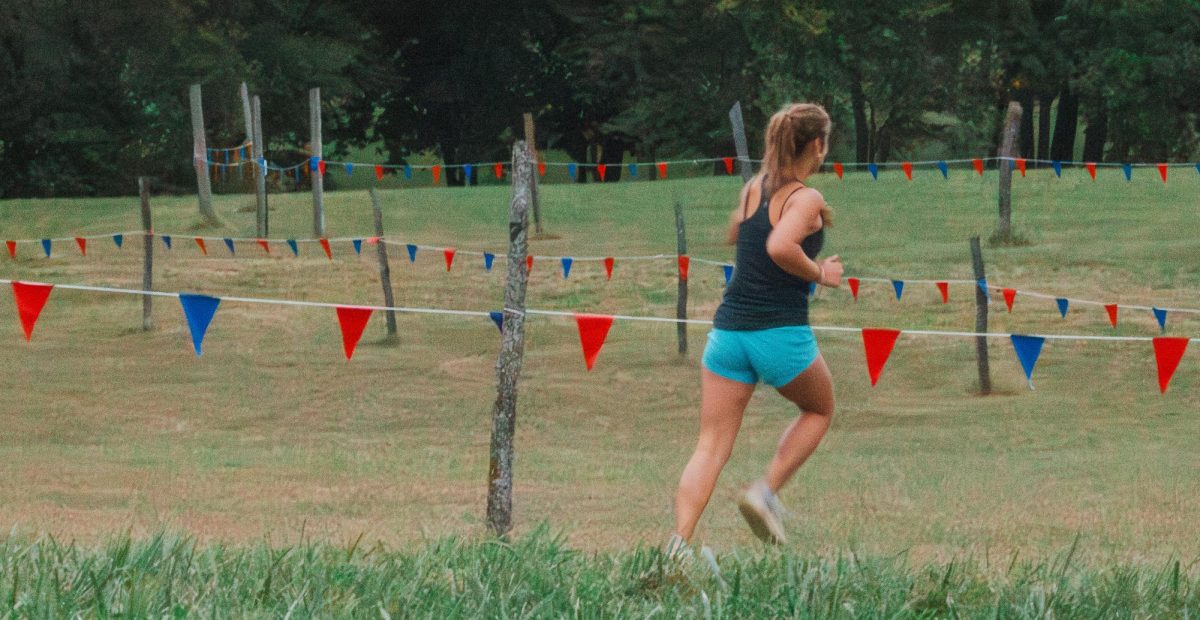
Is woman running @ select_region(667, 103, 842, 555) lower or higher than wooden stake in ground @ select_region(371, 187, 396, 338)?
higher

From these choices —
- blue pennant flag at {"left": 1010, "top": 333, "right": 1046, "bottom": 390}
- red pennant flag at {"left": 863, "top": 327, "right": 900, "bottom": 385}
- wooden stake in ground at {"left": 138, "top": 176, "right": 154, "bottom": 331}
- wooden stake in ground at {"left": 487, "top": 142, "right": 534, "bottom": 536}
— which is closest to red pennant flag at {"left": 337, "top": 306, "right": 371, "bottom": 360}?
wooden stake in ground at {"left": 487, "top": 142, "right": 534, "bottom": 536}

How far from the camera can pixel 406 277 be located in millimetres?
21312

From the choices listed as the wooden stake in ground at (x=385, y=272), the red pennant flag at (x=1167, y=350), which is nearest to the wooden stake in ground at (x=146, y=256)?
the wooden stake in ground at (x=385, y=272)

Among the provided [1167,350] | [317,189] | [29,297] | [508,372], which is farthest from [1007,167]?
[29,297]

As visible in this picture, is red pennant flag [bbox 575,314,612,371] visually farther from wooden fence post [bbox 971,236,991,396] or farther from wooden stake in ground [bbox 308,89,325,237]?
wooden stake in ground [bbox 308,89,325,237]

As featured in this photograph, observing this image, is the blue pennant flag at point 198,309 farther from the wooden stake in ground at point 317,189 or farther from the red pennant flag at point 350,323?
the wooden stake in ground at point 317,189

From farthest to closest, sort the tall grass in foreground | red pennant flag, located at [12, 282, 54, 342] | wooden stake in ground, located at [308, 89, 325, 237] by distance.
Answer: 1. wooden stake in ground, located at [308, 89, 325, 237]
2. red pennant flag, located at [12, 282, 54, 342]
3. the tall grass in foreground

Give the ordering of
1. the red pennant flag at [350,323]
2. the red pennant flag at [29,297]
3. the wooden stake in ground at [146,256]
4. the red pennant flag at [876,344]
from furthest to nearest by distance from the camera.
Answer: the wooden stake in ground at [146,256]
the red pennant flag at [29,297]
the red pennant flag at [350,323]
the red pennant flag at [876,344]

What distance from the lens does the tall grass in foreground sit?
4.38 meters

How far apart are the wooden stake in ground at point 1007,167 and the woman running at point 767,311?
15.5 m

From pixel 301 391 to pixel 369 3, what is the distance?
36588mm

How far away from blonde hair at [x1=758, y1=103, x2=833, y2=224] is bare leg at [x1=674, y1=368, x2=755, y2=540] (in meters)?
0.68

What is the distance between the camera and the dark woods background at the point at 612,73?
40.1 m

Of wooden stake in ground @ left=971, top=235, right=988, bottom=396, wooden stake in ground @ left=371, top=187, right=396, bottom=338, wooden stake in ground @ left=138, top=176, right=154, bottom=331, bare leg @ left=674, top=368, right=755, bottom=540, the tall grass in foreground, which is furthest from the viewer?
wooden stake in ground @ left=138, top=176, right=154, bottom=331
